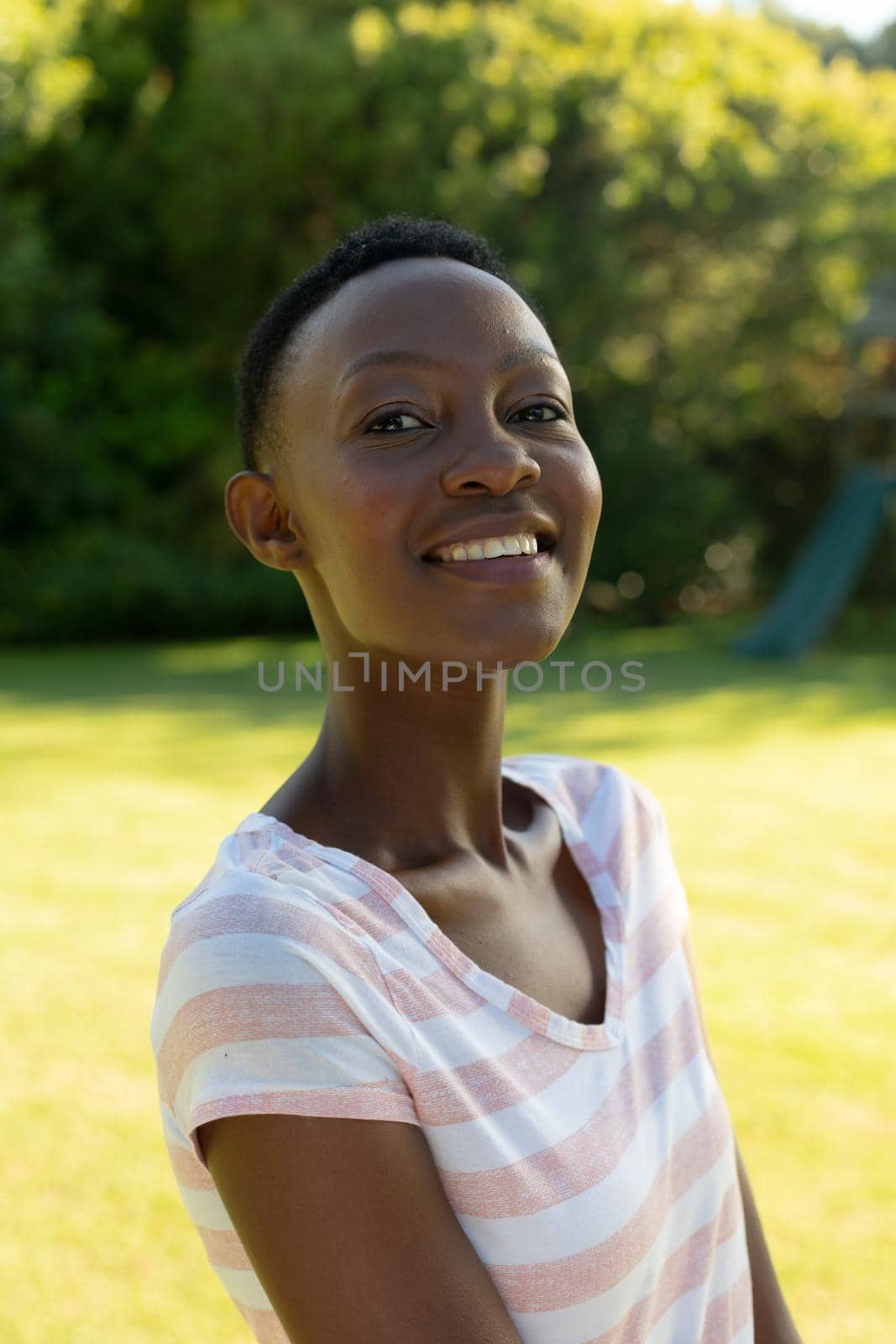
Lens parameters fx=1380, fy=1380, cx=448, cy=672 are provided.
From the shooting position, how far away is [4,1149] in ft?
11.5

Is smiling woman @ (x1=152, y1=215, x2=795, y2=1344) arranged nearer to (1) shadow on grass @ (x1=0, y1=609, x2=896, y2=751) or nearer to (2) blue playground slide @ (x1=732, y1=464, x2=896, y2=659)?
(1) shadow on grass @ (x1=0, y1=609, x2=896, y2=751)

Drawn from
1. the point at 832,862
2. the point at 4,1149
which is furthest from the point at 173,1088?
the point at 832,862

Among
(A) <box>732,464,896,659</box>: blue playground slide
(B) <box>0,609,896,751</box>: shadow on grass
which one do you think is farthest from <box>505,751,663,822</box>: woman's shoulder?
(A) <box>732,464,896,659</box>: blue playground slide

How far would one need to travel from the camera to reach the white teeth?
4.04 feet

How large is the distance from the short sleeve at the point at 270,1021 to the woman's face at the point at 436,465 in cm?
30

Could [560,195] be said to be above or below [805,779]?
above

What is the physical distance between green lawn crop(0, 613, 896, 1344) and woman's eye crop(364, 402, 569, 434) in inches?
88.2

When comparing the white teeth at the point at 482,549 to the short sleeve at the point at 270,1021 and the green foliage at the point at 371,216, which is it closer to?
the short sleeve at the point at 270,1021

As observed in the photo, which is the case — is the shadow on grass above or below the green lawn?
below

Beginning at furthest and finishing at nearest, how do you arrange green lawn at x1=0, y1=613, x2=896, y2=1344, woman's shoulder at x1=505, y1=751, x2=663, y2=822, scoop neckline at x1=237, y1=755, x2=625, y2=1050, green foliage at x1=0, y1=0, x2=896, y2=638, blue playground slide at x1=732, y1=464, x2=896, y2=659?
green foliage at x1=0, y1=0, x2=896, y2=638 < blue playground slide at x1=732, y1=464, x2=896, y2=659 < green lawn at x1=0, y1=613, x2=896, y2=1344 < woman's shoulder at x1=505, y1=751, x2=663, y2=822 < scoop neckline at x1=237, y1=755, x2=625, y2=1050

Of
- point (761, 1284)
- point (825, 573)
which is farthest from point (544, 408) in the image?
point (825, 573)

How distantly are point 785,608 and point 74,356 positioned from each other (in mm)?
9490

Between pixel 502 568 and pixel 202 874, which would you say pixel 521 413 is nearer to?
pixel 502 568

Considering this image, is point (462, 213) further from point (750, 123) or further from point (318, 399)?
point (318, 399)
